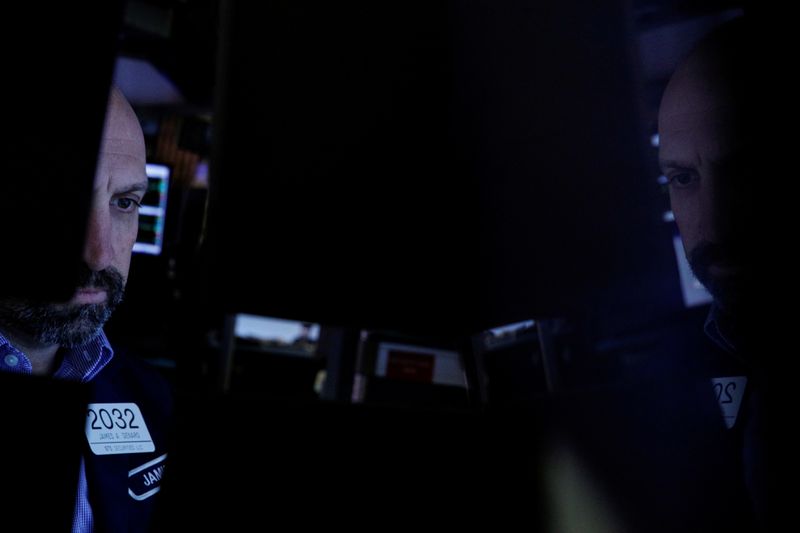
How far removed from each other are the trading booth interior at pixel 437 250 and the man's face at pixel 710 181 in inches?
14.0

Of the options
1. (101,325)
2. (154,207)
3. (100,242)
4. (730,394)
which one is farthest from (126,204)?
(154,207)

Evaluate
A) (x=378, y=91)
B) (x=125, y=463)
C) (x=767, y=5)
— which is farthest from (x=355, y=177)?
(x=767, y=5)

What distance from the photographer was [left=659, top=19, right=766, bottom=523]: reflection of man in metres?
0.88

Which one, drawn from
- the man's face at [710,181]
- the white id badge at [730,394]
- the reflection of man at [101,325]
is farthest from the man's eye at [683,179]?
the reflection of man at [101,325]

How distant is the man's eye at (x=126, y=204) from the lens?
0.97 meters

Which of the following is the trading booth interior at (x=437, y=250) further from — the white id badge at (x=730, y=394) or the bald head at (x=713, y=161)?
the bald head at (x=713, y=161)

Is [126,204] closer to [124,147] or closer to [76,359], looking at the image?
[124,147]

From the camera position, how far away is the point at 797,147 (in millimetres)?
799

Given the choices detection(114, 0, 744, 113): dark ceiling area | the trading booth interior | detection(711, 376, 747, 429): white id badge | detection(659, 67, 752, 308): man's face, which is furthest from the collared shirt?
detection(114, 0, 744, 113): dark ceiling area

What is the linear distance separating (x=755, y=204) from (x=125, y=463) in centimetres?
96

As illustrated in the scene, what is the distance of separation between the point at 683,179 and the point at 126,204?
936 millimetres

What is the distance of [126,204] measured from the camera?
3.22 feet

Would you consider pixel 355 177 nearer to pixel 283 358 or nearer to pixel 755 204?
pixel 755 204

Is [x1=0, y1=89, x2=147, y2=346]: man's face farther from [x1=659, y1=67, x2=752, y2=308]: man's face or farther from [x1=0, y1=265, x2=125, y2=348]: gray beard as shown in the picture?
[x1=659, y1=67, x2=752, y2=308]: man's face
